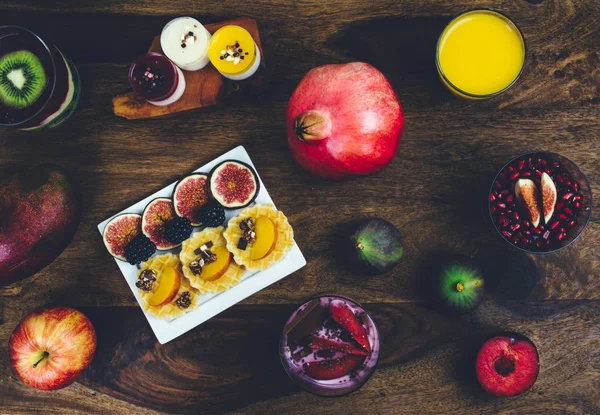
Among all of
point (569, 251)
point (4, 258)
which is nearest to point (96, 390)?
point (4, 258)

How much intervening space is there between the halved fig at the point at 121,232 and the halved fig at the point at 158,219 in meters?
0.04

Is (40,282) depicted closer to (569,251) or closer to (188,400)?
(188,400)

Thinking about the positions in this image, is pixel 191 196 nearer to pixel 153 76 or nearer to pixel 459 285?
pixel 153 76

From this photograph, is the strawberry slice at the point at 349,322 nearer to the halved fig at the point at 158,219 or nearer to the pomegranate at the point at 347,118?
the pomegranate at the point at 347,118

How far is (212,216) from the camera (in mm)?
1523

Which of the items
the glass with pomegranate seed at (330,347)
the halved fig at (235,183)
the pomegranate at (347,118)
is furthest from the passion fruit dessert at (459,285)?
the halved fig at (235,183)

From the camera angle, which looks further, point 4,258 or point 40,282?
point 40,282

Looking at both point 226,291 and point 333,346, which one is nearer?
point 333,346

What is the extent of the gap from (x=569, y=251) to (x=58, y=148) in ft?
5.61

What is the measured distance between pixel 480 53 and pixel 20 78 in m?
1.39

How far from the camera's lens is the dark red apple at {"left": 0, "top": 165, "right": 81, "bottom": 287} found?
1412mm

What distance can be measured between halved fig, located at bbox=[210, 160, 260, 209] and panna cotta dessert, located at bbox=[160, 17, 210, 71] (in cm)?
35

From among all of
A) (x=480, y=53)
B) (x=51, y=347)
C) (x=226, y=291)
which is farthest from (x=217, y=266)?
(x=480, y=53)

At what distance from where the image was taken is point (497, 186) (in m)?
1.42
